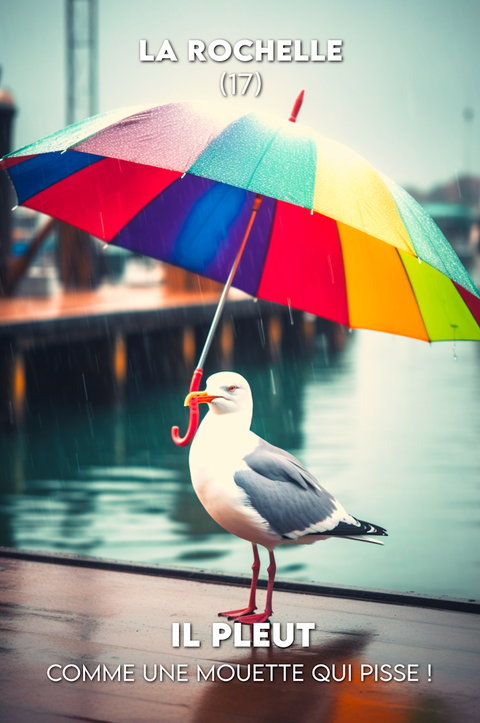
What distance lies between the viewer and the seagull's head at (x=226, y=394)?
3.45 m

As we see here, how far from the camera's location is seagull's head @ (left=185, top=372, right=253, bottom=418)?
3453 millimetres

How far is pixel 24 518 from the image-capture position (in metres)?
9.30

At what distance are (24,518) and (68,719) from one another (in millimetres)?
6838

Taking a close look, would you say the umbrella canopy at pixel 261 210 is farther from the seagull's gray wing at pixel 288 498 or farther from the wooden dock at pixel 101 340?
the wooden dock at pixel 101 340

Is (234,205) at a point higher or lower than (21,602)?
higher

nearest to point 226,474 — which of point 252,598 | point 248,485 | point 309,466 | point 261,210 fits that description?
point 248,485

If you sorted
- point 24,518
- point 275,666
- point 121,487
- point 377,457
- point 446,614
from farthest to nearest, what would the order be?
point 377,457
point 121,487
point 24,518
point 446,614
point 275,666

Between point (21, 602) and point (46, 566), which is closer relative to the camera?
point (21, 602)

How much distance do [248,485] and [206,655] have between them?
0.68 meters

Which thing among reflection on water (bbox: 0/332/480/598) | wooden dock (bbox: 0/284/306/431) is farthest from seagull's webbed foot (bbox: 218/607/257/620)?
wooden dock (bbox: 0/284/306/431)

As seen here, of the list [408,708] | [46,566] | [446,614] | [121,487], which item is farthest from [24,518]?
[408,708]

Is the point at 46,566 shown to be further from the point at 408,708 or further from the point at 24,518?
the point at 24,518

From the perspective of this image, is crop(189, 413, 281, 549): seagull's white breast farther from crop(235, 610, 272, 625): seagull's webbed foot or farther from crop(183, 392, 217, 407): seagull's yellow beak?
crop(235, 610, 272, 625): seagull's webbed foot

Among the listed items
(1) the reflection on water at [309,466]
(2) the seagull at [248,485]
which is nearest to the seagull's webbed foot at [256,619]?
(2) the seagull at [248,485]
